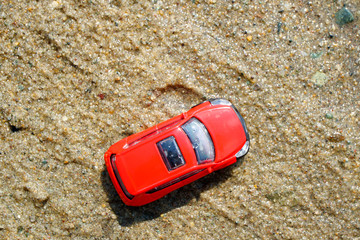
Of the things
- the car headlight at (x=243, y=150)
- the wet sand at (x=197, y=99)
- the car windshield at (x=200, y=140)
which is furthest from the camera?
the wet sand at (x=197, y=99)

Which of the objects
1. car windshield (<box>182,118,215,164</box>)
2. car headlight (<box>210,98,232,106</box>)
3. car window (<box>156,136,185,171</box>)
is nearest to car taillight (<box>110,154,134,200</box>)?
car window (<box>156,136,185,171</box>)

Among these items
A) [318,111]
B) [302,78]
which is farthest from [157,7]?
[318,111]

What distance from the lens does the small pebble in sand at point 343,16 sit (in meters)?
5.29

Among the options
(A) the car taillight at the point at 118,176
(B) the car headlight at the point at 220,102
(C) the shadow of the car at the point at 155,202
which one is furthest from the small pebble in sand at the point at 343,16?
(A) the car taillight at the point at 118,176

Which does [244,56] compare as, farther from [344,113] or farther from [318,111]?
[344,113]

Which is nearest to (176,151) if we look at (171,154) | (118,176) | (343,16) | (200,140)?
(171,154)

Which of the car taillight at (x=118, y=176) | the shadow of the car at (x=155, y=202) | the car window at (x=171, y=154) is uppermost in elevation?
the car window at (x=171, y=154)

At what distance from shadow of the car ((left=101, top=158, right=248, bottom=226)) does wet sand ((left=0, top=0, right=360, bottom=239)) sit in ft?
0.06

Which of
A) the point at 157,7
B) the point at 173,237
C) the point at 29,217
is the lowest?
the point at 173,237

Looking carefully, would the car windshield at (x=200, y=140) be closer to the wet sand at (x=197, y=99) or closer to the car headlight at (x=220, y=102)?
the car headlight at (x=220, y=102)

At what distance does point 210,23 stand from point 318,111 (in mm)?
2365

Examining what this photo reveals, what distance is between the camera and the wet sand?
5.21 meters

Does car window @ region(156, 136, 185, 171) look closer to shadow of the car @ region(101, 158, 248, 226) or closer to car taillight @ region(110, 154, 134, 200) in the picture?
car taillight @ region(110, 154, 134, 200)

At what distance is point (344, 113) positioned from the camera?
5.27 metres
